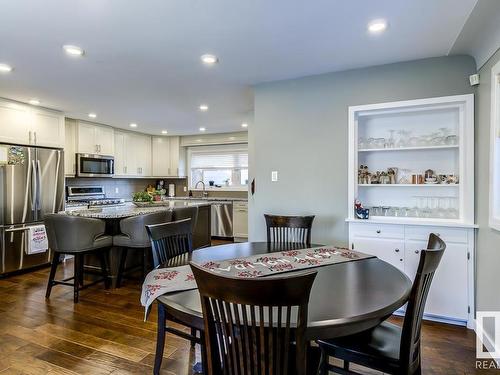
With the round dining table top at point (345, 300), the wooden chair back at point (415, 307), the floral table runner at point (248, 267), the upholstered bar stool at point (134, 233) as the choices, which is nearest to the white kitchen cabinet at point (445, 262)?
the floral table runner at point (248, 267)

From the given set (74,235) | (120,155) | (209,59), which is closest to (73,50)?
(209,59)

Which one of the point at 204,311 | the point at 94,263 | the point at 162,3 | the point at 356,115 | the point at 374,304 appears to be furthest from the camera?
the point at 94,263

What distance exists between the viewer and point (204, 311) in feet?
3.52

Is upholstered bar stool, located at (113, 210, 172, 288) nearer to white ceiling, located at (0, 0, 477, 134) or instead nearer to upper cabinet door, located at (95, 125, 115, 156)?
white ceiling, located at (0, 0, 477, 134)

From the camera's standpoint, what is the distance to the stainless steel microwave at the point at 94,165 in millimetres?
5352

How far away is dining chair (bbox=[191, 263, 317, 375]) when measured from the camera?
93 centimetres

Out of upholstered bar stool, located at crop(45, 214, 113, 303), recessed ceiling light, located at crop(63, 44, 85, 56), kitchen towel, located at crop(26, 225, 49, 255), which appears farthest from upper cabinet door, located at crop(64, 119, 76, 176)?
recessed ceiling light, located at crop(63, 44, 85, 56)

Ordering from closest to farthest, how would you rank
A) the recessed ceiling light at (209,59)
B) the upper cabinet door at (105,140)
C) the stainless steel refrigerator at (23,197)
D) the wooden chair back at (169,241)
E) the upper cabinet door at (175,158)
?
the wooden chair back at (169,241), the recessed ceiling light at (209,59), the stainless steel refrigerator at (23,197), the upper cabinet door at (105,140), the upper cabinet door at (175,158)

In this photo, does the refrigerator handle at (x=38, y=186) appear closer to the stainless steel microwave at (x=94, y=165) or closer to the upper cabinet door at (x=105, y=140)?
the stainless steel microwave at (x=94, y=165)

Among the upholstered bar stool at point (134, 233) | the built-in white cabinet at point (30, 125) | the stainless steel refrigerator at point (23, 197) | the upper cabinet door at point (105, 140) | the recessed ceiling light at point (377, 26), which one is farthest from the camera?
the upper cabinet door at point (105, 140)

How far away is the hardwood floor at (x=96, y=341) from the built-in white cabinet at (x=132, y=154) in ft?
11.3

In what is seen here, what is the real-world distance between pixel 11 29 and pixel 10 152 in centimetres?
236

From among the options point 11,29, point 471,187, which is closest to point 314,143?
point 471,187

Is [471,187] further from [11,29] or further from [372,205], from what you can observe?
[11,29]
